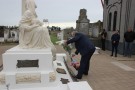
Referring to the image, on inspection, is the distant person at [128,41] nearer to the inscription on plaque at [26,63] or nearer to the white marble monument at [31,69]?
the white marble monument at [31,69]

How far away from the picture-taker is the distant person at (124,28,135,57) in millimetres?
9977

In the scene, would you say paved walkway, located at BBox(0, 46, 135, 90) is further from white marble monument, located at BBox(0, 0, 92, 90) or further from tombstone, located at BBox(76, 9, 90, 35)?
tombstone, located at BBox(76, 9, 90, 35)

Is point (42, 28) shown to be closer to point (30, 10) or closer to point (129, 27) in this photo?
point (30, 10)

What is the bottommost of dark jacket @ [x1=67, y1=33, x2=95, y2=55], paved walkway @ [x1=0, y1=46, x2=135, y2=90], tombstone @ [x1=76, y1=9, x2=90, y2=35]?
paved walkway @ [x1=0, y1=46, x2=135, y2=90]

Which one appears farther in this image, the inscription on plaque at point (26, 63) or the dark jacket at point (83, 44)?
the dark jacket at point (83, 44)

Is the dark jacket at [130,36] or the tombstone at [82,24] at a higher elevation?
the tombstone at [82,24]

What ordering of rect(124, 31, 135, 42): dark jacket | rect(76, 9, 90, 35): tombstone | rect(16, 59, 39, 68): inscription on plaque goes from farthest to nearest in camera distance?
rect(76, 9, 90, 35): tombstone → rect(124, 31, 135, 42): dark jacket → rect(16, 59, 39, 68): inscription on plaque

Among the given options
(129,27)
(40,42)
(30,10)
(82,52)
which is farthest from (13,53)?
(129,27)

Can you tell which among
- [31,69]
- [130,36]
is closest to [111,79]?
[31,69]

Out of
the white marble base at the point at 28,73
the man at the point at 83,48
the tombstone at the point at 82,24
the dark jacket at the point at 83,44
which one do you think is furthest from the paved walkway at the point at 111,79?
the tombstone at the point at 82,24

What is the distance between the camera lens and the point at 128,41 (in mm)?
10172

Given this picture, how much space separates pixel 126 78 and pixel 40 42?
10.2 ft

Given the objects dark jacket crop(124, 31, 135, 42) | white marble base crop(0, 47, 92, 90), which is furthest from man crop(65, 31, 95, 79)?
dark jacket crop(124, 31, 135, 42)

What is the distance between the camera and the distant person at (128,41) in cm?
998
